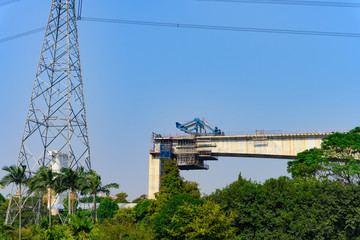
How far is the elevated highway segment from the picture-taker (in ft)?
307

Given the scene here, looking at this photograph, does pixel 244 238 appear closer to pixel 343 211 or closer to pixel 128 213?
pixel 343 211

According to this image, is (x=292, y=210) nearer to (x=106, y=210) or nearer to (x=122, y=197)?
(x=106, y=210)

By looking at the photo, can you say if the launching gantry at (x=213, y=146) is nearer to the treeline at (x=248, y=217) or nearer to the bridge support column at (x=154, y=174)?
the bridge support column at (x=154, y=174)

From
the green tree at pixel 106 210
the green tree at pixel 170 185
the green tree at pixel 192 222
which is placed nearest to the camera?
the green tree at pixel 192 222

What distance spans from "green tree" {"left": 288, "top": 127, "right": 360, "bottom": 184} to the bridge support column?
123ft

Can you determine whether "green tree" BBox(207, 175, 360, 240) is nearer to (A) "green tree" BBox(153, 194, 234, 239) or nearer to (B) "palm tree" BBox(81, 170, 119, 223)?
(A) "green tree" BBox(153, 194, 234, 239)

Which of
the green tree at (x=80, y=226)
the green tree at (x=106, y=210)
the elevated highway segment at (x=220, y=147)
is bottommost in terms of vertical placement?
the green tree at (x=106, y=210)

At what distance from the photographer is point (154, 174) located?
106750mm

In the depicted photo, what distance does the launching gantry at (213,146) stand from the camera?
93750mm

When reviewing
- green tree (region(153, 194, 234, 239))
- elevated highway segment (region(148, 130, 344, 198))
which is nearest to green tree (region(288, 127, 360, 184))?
elevated highway segment (region(148, 130, 344, 198))

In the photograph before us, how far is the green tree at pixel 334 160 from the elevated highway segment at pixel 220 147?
46.6 feet

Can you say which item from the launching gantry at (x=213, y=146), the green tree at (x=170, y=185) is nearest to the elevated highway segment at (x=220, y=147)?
the launching gantry at (x=213, y=146)

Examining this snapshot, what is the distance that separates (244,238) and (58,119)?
3073 cm

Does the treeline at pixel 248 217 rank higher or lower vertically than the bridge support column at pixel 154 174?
lower
